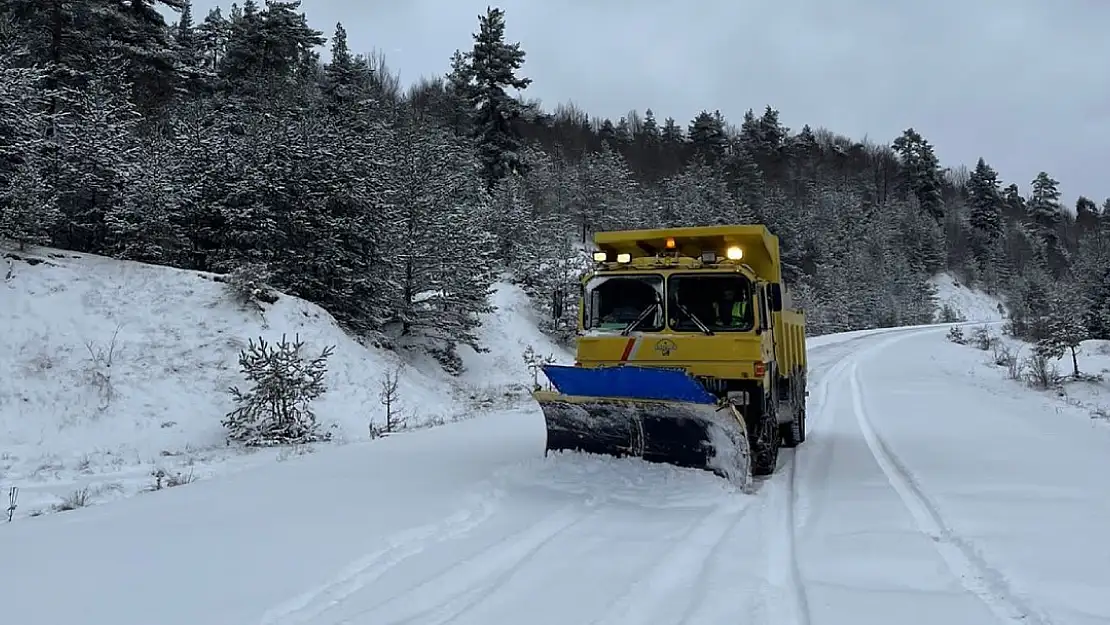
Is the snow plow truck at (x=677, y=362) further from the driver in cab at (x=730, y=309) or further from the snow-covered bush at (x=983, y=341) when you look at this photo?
the snow-covered bush at (x=983, y=341)

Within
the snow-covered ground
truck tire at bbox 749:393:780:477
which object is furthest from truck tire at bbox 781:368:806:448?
truck tire at bbox 749:393:780:477

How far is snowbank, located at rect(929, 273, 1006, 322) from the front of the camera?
263ft

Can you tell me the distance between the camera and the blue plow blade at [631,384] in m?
7.24

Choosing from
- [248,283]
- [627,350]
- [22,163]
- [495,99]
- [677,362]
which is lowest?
[677,362]

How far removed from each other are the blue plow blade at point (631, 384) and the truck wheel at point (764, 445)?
4.14 feet

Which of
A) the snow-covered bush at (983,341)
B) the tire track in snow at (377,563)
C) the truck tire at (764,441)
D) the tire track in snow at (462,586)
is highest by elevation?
the snow-covered bush at (983,341)

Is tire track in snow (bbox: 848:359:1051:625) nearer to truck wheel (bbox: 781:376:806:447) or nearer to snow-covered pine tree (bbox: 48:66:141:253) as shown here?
truck wheel (bbox: 781:376:806:447)

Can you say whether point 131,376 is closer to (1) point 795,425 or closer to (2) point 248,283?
(2) point 248,283

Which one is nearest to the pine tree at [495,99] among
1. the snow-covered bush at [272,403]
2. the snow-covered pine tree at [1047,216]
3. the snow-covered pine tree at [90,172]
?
the snow-covered pine tree at [90,172]

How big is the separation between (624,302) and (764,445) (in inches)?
92.3

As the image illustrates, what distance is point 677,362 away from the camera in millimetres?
8141

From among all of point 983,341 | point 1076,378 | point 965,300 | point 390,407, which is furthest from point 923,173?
point 390,407

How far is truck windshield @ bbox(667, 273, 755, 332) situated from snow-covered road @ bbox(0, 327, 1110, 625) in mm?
1827

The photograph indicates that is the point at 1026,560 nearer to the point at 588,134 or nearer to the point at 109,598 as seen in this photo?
the point at 109,598
